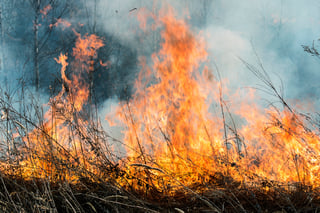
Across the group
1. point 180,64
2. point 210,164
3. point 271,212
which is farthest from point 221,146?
point 180,64

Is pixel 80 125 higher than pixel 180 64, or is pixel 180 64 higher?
pixel 180 64

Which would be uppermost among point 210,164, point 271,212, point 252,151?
point 252,151

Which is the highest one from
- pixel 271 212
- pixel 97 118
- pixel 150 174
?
pixel 97 118

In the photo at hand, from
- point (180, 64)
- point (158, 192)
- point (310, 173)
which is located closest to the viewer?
point (158, 192)

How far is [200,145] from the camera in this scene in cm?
297

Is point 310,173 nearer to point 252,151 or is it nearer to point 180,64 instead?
point 252,151

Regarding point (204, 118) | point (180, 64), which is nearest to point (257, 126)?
point (204, 118)

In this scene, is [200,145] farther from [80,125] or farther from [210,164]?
[80,125]

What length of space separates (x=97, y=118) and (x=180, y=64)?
54.5 inches

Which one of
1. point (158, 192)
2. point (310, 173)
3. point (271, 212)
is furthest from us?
point (310, 173)

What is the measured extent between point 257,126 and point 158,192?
4.93 ft

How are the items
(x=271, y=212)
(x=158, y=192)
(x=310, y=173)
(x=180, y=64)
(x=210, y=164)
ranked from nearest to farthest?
(x=271, y=212) → (x=158, y=192) → (x=310, y=173) → (x=210, y=164) → (x=180, y=64)

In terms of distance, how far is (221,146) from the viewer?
2752 millimetres

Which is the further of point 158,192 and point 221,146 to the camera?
point 221,146
